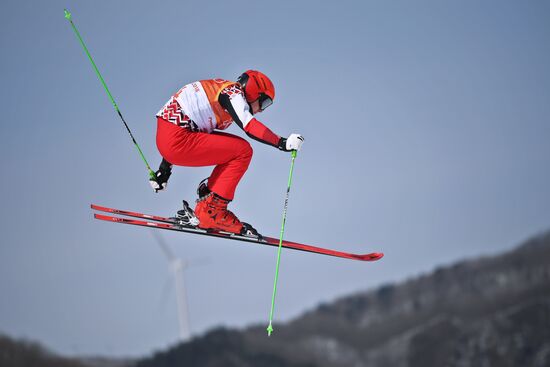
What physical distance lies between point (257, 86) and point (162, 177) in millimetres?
2904

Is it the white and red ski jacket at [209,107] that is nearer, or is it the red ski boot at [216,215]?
the white and red ski jacket at [209,107]

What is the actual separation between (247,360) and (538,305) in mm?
68647

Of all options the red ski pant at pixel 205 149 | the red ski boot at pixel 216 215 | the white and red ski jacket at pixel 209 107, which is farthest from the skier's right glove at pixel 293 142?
the red ski boot at pixel 216 215

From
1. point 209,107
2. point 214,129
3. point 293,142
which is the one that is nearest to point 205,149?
point 214,129

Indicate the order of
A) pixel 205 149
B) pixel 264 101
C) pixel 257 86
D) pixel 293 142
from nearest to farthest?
1. pixel 293 142
2. pixel 257 86
3. pixel 264 101
4. pixel 205 149

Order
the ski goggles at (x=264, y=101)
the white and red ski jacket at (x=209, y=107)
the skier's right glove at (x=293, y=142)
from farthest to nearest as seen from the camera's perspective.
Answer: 1. the ski goggles at (x=264, y=101)
2. the white and red ski jacket at (x=209, y=107)
3. the skier's right glove at (x=293, y=142)

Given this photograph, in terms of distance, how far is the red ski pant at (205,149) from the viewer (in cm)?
1638

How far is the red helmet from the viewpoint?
1597cm

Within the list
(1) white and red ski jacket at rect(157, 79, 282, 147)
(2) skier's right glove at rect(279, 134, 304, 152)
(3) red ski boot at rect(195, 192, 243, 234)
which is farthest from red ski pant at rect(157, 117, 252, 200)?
(2) skier's right glove at rect(279, 134, 304, 152)

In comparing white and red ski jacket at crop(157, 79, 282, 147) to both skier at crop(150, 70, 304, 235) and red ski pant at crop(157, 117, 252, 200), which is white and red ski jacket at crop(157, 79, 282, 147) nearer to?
skier at crop(150, 70, 304, 235)

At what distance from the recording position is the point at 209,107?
16297 mm

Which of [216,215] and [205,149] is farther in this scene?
[216,215]

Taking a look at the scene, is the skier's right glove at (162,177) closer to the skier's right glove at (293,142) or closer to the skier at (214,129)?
the skier at (214,129)

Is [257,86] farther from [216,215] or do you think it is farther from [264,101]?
[216,215]
